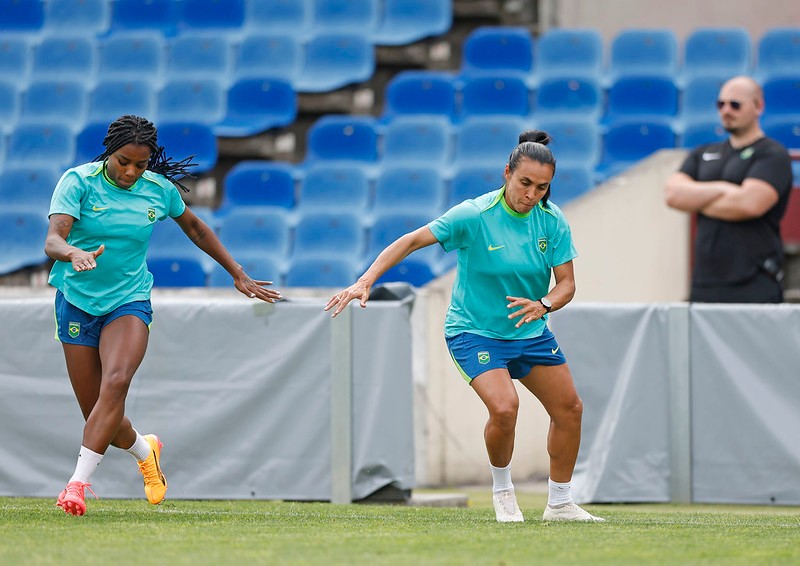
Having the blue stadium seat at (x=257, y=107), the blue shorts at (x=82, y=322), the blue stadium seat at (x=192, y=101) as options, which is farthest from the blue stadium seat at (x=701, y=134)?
the blue shorts at (x=82, y=322)

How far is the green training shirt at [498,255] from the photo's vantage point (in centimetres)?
630

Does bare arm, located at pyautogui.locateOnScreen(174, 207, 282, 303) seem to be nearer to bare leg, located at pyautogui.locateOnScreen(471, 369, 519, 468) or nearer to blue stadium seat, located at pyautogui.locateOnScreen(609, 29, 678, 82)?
bare leg, located at pyautogui.locateOnScreen(471, 369, 519, 468)

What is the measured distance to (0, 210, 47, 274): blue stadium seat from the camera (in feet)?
44.1

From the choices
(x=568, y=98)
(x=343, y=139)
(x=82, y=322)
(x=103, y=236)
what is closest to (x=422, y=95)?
(x=343, y=139)

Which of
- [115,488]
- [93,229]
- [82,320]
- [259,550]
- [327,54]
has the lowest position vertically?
[115,488]

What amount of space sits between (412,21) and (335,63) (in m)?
1.12

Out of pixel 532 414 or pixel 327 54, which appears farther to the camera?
pixel 327 54

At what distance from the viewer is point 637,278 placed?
1094cm

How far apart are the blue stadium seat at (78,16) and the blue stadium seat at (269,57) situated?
2.14 metres

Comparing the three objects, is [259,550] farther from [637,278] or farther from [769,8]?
[769,8]

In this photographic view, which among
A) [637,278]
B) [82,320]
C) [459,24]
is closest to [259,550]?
[82,320]

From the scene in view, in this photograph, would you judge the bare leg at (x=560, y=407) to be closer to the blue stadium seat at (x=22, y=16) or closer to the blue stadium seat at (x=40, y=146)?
the blue stadium seat at (x=40, y=146)

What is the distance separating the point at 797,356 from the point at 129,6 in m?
11.0

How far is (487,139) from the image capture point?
1386 centimetres
